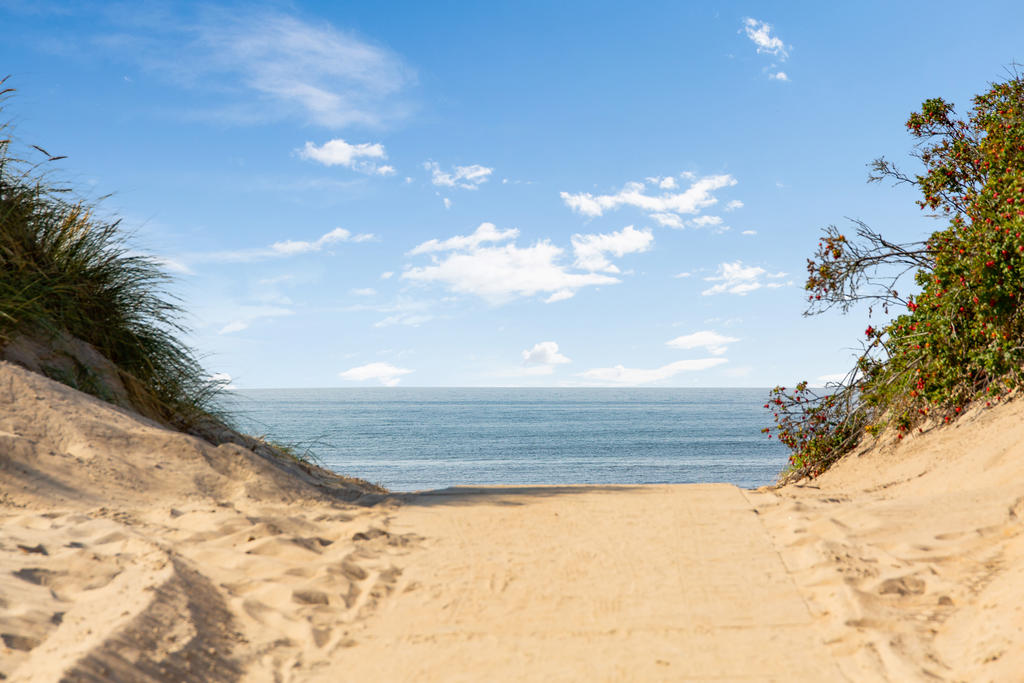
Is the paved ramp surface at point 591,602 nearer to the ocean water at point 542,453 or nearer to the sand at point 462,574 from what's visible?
the sand at point 462,574

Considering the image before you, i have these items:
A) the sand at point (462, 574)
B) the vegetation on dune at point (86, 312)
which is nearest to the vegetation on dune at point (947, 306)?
the sand at point (462, 574)

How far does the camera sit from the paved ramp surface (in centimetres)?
352

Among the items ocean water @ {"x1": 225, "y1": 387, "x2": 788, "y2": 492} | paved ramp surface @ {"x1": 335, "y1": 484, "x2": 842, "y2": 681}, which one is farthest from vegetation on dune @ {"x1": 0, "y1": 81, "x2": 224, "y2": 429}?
paved ramp surface @ {"x1": 335, "y1": 484, "x2": 842, "y2": 681}

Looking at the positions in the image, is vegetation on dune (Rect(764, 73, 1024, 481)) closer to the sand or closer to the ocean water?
the sand

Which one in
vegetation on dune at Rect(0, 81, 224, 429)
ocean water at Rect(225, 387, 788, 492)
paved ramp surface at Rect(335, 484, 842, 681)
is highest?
vegetation on dune at Rect(0, 81, 224, 429)

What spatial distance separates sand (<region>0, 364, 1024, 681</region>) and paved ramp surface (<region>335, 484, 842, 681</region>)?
17 mm

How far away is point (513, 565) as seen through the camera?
4.74 metres

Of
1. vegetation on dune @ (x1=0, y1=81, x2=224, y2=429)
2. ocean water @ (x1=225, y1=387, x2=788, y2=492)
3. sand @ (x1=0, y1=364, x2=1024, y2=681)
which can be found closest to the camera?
sand @ (x1=0, y1=364, x2=1024, y2=681)

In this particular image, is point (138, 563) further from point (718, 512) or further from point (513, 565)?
point (718, 512)

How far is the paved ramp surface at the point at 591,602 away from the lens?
3516 mm

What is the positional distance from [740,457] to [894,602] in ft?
88.2

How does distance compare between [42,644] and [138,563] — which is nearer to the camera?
[42,644]

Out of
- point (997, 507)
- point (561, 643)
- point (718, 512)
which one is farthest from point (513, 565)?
point (997, 507)

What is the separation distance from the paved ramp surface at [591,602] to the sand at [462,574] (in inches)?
0.7
